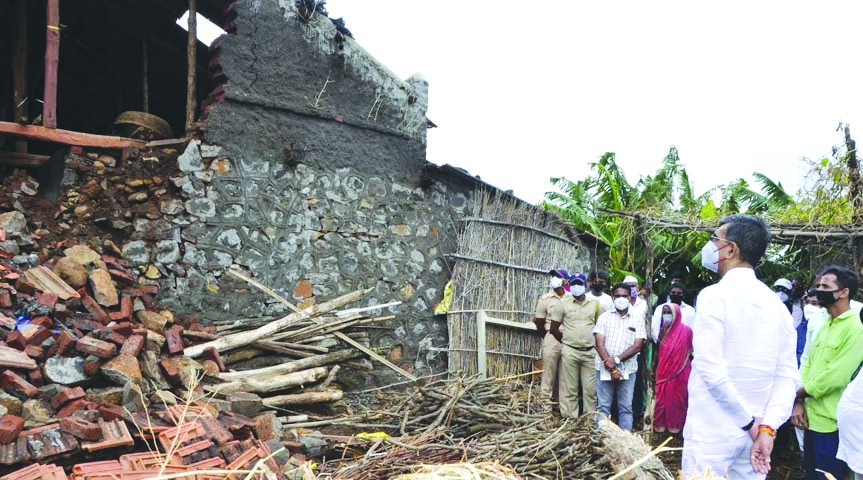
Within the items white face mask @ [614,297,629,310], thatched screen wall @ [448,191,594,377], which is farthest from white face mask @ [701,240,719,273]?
thatched screen wall @ [448,191,594,377]

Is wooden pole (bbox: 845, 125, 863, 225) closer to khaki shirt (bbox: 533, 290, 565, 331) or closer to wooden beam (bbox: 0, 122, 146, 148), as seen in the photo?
khaki shirt (bbox: 533, 290, 565, 331)

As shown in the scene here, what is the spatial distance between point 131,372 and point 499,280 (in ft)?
16.4

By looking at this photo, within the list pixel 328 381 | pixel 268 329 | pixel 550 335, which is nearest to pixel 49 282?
pixel 268 329

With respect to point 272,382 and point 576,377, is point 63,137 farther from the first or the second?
point 576,377

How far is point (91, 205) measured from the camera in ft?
20.5

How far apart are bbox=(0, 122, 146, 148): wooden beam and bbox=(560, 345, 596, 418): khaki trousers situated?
17.7 ft

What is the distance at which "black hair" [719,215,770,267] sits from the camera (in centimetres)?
297

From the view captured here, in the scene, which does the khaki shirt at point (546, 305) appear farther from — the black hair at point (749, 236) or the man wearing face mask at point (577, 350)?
the black hair at point (749, 236)

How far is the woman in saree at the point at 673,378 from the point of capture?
701cm

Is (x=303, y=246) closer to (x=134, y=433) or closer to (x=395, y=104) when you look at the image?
(x=395, y=104)

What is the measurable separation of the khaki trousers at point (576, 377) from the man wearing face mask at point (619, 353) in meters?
0.18

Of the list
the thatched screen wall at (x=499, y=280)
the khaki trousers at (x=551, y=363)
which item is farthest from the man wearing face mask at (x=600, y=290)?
the thatched screen wall at (x=499, y=280)

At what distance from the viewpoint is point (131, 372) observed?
454cm

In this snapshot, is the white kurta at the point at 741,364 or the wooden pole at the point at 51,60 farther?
the wooden pole at the point at 51,60
